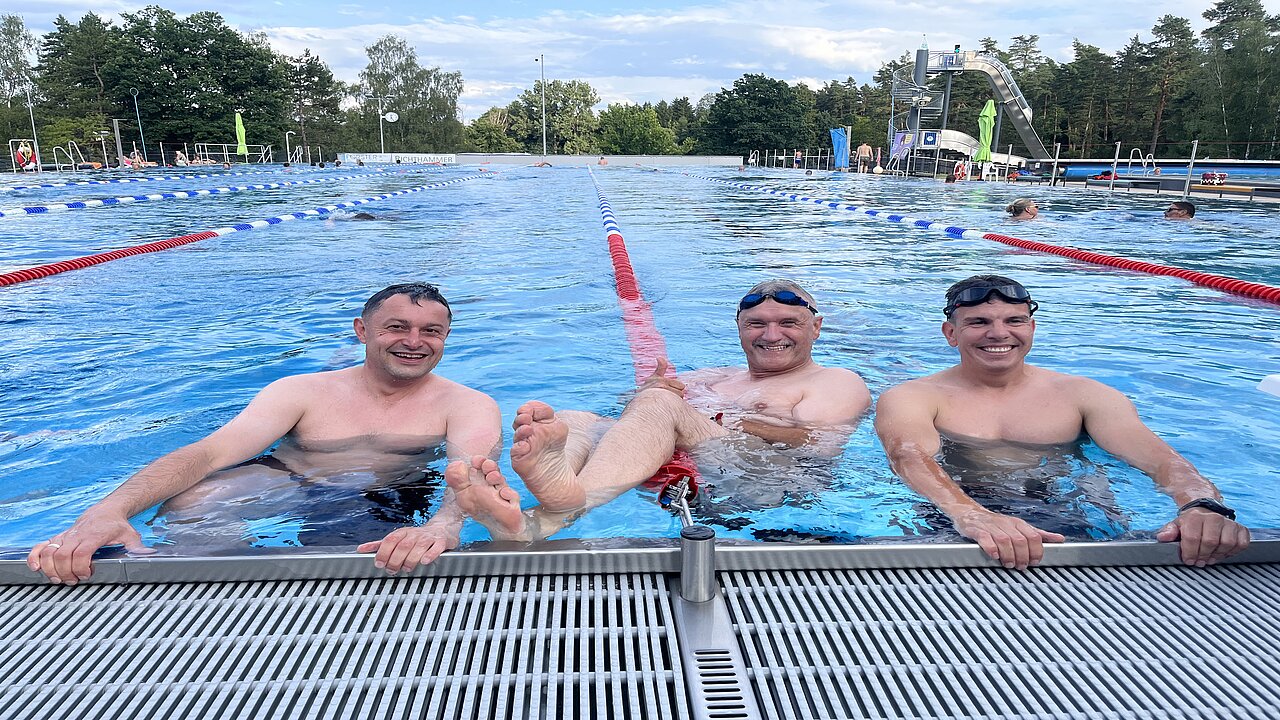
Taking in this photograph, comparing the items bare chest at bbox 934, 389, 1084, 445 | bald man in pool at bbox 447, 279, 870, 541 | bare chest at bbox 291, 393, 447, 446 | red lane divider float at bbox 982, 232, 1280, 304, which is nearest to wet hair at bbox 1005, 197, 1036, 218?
red lane divider float at bbox 982, 232, 1280, 304

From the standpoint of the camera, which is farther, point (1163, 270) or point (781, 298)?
point (1163, 270)

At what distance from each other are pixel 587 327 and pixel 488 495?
4.03 m

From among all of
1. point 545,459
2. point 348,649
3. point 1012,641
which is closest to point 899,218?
point 545,459

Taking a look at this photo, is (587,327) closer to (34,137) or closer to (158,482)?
(158,482)

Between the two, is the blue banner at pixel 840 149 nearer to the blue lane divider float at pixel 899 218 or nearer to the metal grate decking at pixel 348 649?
the blue lane divider float at pixel 899 218

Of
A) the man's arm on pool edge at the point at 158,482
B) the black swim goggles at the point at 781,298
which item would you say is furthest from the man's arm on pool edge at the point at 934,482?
the man's arm on pool edge at the point at 158,482

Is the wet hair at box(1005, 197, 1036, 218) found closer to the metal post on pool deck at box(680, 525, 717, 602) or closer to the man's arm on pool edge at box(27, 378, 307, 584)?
the man's arm on pool edge at box(27, 378, 307, 584)

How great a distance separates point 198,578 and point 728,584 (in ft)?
3.89

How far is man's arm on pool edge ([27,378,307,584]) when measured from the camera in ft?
6.03

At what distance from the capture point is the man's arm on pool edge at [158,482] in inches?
72.4

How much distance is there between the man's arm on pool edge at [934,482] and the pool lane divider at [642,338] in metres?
0.68

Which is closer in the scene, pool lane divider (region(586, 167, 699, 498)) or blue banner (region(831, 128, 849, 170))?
pool lane divider (region(586, 167, 699, 498))

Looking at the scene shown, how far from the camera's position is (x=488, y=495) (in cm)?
187

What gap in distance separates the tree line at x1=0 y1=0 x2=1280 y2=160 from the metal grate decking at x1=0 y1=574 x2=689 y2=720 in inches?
1505
